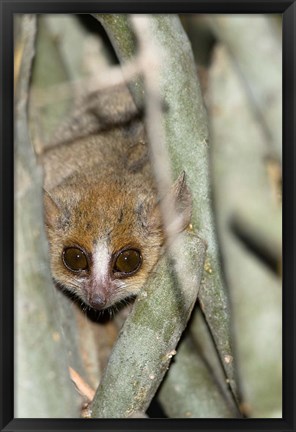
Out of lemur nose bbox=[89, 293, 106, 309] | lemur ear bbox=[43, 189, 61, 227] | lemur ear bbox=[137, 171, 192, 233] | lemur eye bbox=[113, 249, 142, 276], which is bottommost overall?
lemur nose bbox=[89, 293, 106, 309]

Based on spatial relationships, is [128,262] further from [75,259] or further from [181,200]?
[181,200]

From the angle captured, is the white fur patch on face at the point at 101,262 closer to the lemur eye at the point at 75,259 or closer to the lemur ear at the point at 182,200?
the lemur eye at the point at 75,259

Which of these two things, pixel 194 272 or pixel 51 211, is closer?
pixel 194 272

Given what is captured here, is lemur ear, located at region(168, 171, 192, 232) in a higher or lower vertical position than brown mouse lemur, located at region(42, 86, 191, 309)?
higher

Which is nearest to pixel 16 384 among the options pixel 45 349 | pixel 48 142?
pixel 45 349

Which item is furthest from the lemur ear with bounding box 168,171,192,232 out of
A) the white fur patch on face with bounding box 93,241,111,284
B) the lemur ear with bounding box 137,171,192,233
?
the white fur patch on face with bounding box 93,241,111,284

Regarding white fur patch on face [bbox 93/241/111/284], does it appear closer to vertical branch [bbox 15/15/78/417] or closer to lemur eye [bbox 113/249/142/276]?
lemur eye [bbox 113/249/142/276]
